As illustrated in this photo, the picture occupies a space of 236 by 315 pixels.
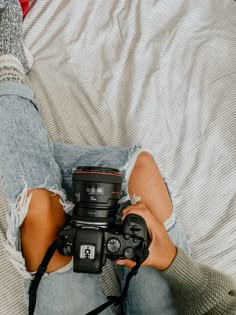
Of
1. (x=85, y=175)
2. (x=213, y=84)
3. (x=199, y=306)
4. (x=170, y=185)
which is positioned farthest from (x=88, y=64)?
(x=199, y=306)

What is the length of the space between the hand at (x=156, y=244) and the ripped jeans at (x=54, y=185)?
0.15ft

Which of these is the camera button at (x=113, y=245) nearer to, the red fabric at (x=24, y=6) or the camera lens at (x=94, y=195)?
the camera lens at (x=94, y=195)

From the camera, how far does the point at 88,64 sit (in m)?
1.18

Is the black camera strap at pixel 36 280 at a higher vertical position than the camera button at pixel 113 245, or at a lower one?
lower

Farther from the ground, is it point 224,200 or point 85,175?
point 85,175

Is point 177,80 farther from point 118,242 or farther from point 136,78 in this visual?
point 118,242

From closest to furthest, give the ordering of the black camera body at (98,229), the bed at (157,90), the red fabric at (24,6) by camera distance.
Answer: the black camera body at (98,229) → the bed at (157,90) → the red fabric at (24,6)

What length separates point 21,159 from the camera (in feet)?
2.68

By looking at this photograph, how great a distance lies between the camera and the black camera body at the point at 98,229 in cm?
67

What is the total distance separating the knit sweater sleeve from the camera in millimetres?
745

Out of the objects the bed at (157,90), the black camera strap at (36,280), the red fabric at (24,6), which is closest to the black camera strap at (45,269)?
the black camera strap at (36,280)

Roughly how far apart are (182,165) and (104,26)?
47cm

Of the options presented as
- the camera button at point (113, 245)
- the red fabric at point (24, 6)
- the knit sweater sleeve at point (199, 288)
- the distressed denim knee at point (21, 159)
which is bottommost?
the knit sweater sleeve at point (199, 288)

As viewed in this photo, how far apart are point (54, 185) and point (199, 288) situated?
30 cm
